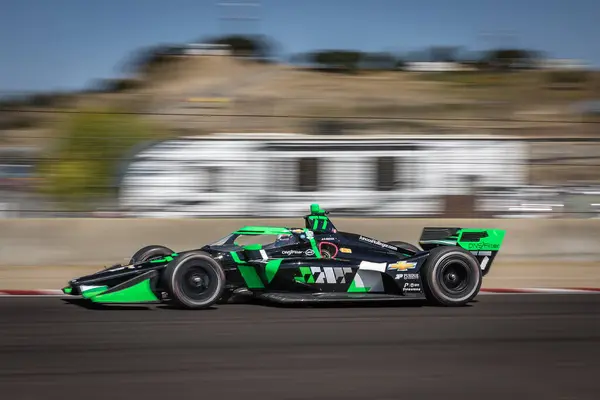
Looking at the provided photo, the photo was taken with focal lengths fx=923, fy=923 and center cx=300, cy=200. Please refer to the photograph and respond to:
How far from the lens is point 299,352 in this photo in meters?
7.21

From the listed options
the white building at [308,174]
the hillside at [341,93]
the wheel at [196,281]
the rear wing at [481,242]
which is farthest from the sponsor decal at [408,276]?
the hillside at [341,93]

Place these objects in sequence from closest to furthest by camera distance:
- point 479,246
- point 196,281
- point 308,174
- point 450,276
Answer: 1. point 196,281
2. point 450,276
3. point 479,246
4. point 308,174

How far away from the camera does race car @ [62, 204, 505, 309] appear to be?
964cm

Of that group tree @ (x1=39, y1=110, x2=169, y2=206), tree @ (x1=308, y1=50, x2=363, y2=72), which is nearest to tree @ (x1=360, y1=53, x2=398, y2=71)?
tree @ (x1=308, y1=50, x2=363, y2=72)

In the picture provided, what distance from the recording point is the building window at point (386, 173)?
1741 cm

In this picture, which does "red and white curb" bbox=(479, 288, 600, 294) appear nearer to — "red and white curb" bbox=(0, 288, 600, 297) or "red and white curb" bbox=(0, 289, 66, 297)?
"red and white curb" bbox=(0, 288, 600, 297)

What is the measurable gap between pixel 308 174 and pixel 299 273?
8.28 metres

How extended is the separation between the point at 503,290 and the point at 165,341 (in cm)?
582

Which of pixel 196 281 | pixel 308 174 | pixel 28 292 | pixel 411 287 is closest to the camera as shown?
pixel 196 281

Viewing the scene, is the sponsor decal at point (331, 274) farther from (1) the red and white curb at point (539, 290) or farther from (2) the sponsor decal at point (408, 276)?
(1) the red and white curb at point (539, 290)

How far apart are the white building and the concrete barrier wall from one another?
46cm

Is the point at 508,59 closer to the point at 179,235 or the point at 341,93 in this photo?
the point at 341,93

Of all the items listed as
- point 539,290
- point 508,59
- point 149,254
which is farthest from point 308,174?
point 508,59

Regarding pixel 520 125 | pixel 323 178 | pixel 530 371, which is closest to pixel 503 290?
pixel 530 371
